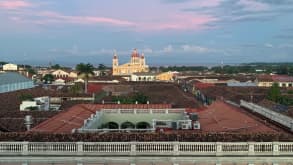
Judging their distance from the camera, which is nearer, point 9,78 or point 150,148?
point 150,148

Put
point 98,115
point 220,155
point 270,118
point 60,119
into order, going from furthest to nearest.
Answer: point 98,115, point 270,118, point 60,119, point 220,155

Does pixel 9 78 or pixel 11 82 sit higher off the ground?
pixel 9 78

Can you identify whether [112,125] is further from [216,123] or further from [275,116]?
[275,116]

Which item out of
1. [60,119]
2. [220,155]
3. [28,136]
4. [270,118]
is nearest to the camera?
[220,155]

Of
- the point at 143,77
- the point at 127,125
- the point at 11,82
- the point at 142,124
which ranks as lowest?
the point at 143,77

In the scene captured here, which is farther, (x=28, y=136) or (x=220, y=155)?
(x=28, y=136)

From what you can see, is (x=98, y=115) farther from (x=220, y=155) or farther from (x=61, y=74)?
(x=61, y=74)

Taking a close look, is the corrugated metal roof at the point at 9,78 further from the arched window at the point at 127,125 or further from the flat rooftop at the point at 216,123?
the flat rooftop at the point at 216,123

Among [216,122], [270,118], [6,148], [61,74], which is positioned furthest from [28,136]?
[61,74]

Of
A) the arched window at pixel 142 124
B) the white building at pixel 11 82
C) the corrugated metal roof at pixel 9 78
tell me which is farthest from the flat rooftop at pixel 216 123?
the corrugated metal roof at pixel 9 78

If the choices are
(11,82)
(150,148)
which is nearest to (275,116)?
(150,148)
